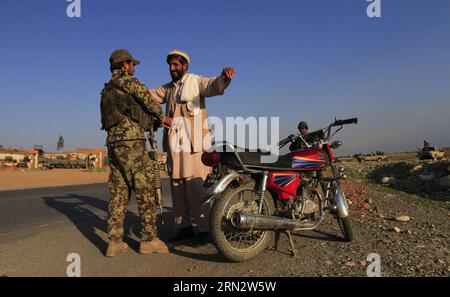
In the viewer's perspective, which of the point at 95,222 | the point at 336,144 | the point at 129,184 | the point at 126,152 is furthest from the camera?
the point at 95,222

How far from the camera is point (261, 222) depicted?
347 centimetres

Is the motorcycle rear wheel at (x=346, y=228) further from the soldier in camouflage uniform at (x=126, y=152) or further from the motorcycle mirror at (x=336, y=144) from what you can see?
the soldier in camouflage uniform at (x=126, y=152)

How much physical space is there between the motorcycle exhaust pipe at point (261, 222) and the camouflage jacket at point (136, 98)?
1.48m

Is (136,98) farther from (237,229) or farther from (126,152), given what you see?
(237,229)

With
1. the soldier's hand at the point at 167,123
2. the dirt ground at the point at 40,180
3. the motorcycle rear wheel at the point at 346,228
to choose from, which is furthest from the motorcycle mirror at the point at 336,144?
the dirt ground at the point at 40,180

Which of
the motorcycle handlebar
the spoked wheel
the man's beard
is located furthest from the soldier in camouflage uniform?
the motorcycle handlebar

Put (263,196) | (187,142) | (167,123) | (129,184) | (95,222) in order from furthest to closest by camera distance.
Answer: (95,222) < (187,142) < (167,123) < (129,184) < (263,196)

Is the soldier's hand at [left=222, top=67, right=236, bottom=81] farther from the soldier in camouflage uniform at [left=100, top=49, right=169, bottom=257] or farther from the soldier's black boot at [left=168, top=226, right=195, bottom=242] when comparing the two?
the soldier's black boot at [left=168, top=226, right=195, bottom=242]

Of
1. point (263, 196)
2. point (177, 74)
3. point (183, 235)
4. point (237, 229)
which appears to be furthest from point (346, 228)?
point (177, 74)

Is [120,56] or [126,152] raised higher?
[120,56]

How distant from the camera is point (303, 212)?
392 centimetres

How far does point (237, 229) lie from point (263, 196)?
18.4 inches
